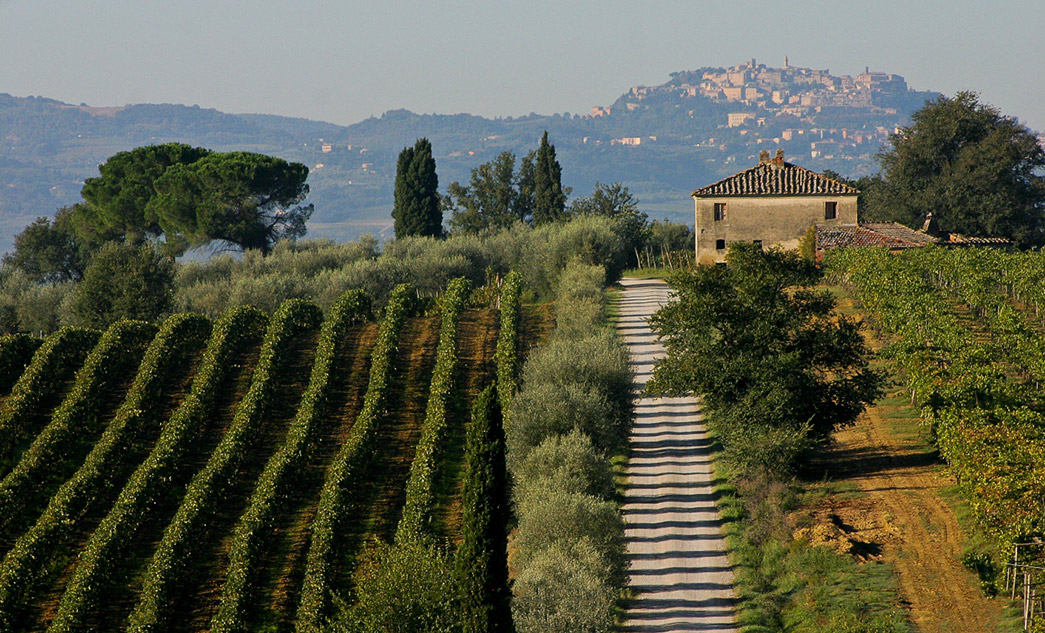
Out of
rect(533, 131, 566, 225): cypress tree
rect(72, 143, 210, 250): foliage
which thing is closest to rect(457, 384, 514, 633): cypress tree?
rect(72, 143, 210, 250): foliage

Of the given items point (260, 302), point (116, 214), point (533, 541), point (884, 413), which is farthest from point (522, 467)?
point (116, 214)

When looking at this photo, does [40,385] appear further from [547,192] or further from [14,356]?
[547,192]

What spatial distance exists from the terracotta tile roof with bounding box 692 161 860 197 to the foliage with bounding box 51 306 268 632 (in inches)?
1139

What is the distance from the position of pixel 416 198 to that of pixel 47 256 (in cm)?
2757

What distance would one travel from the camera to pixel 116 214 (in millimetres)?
70688

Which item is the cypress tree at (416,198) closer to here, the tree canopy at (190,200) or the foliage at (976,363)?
the tree canopy at (190,200)

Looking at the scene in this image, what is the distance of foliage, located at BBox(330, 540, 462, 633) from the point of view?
17.5 m

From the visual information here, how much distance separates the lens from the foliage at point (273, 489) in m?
22.8

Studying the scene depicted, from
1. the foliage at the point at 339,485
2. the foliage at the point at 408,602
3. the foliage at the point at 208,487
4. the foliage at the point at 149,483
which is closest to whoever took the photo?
the foliage at the point at 408,602

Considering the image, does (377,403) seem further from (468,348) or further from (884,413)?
(884,413)

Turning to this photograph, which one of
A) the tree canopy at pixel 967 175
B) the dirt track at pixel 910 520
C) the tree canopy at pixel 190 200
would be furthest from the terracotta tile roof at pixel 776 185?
the tree canopy at pixel 190 200

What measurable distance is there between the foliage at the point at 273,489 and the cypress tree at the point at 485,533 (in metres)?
7.11

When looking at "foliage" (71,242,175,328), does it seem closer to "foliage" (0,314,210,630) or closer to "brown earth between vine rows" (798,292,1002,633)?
"foliage" (0,314,210,630)

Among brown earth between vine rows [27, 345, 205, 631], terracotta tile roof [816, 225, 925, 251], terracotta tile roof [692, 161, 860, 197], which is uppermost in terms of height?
terracotta tile roof [692, 161, 860, 197]
